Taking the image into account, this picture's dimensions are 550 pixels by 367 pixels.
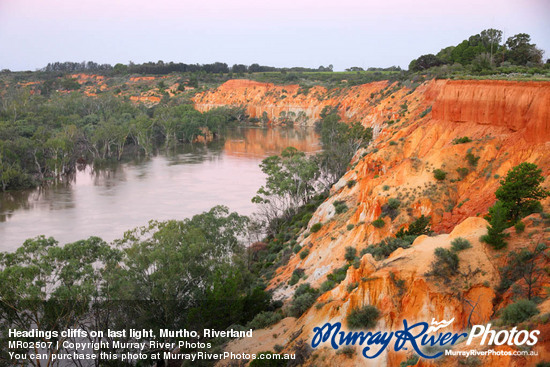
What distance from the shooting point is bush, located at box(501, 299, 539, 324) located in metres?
10.5

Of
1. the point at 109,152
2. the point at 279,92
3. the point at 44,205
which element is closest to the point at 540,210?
the point at 44,205

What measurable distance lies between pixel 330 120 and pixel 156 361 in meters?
51.5

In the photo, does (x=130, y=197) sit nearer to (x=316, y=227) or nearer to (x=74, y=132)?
(x=74, y=132)

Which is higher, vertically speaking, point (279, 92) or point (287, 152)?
point (279, 92)

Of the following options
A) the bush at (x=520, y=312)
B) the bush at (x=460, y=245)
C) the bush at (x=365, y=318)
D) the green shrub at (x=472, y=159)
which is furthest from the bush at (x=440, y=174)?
the bush at (x=520, y=312)

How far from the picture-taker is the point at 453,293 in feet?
41.7

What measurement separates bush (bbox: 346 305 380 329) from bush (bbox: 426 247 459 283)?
6.49ft

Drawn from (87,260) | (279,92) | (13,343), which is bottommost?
(13,343)

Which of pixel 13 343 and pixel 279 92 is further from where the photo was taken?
pixel 279 92

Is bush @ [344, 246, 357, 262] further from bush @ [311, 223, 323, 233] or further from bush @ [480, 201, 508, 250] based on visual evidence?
bush @ [480, 201, 508, 250]

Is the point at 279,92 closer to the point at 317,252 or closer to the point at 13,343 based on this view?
the point at 317,252

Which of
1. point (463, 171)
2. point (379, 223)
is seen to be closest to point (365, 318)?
point (379, 223)

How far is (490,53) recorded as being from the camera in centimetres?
5147

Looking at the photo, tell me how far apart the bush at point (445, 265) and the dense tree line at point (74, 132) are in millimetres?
45973
